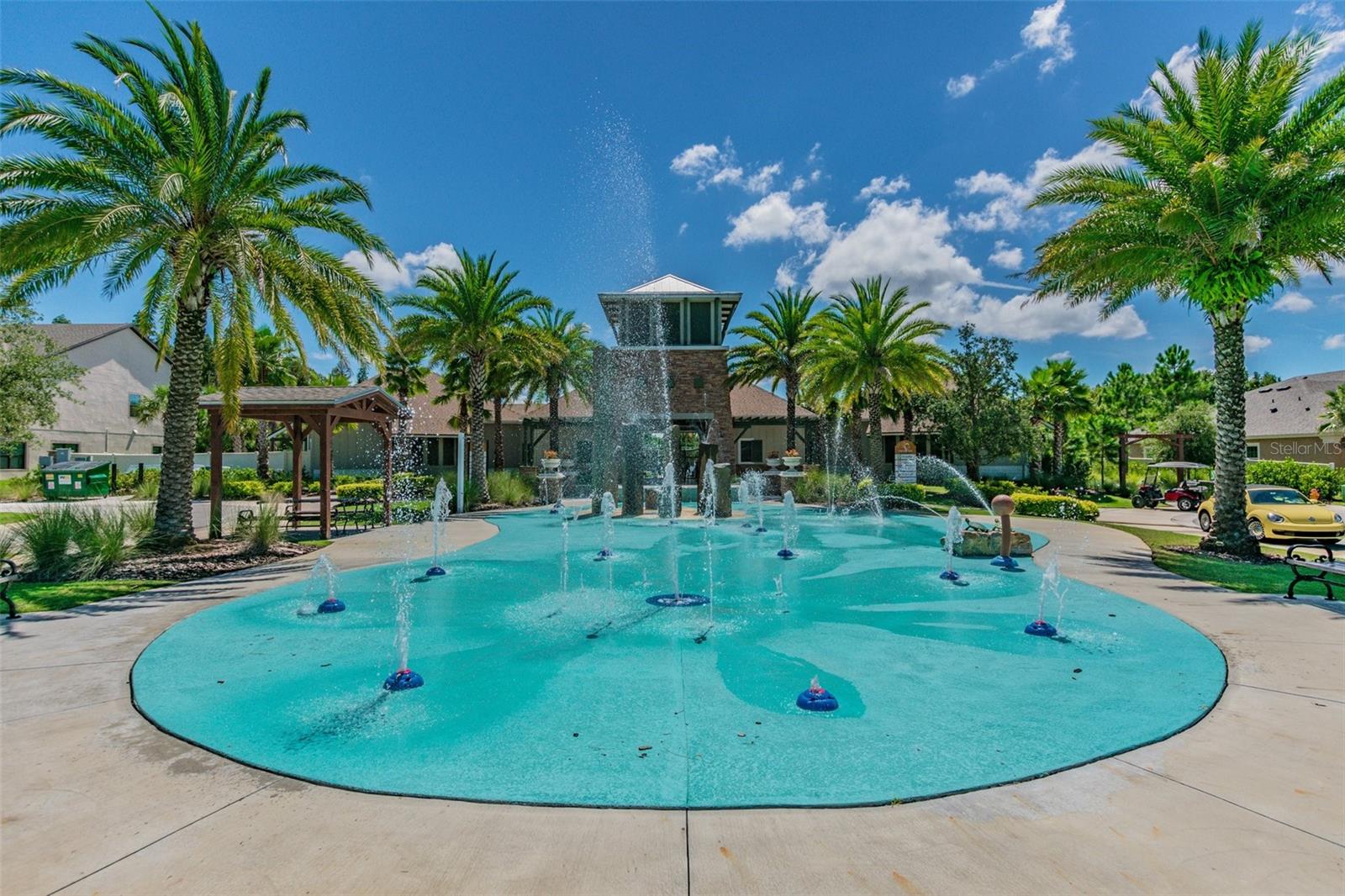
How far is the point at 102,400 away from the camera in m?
38.8

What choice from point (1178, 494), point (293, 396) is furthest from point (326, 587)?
point (1178, 494)

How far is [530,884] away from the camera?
9.82ft

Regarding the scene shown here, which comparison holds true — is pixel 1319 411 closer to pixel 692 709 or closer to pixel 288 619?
pixel 692 709

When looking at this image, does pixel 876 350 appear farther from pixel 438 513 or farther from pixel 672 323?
pixel 438 513

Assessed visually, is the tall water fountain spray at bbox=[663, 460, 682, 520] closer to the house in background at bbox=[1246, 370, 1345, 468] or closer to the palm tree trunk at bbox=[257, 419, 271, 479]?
the palm tree trunk at bbox=[257, 419, 271, 479]

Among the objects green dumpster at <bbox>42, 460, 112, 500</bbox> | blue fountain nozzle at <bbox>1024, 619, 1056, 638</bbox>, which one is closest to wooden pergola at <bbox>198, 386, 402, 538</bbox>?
blue fountain nozzle at <bbox>1024, 619, 1056, 638</bbox>

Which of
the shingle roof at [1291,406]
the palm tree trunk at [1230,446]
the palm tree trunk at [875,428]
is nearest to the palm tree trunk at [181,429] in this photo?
the palm tree trunk at [1230,446]

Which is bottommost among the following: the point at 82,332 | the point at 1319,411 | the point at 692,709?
the point at 692,709

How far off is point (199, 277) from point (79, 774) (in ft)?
39.8

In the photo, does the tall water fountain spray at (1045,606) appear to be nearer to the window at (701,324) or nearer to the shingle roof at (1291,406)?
the window at (701,324)

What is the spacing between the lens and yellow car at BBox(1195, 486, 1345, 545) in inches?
559

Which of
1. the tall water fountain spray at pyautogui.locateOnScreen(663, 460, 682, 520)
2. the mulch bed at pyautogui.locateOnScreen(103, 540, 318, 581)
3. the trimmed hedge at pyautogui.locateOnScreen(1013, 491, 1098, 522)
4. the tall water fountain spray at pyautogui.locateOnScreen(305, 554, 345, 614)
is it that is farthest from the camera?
the trimmed hedge at pyautogui.locateOnScreen(1013, 491, 1098, 522)

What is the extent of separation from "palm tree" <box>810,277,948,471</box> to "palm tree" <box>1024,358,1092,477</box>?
442 inches

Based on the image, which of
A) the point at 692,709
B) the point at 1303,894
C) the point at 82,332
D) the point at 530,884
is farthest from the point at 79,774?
the point at 82,332
